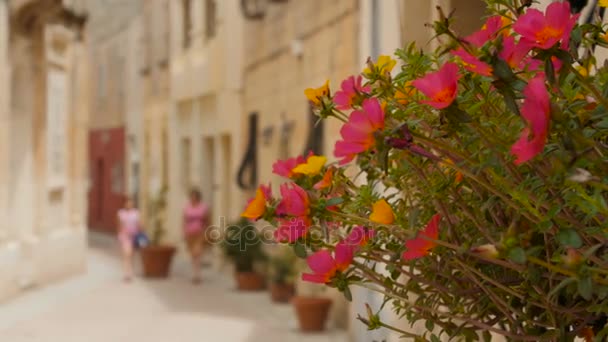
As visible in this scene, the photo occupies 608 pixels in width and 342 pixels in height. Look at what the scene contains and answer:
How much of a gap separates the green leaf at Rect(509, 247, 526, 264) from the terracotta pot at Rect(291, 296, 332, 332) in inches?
306

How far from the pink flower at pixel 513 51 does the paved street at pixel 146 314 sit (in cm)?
706

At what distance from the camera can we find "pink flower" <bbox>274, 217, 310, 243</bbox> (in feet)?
5.26

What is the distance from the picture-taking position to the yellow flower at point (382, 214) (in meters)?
1.58

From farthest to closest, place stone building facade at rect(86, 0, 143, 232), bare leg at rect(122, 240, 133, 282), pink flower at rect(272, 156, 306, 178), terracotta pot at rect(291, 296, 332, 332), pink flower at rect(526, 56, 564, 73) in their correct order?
stone building facade at rect(86, 0, 143, 232), bare leg at rect(122, 240, 133, 282), terracotta pot at rect(291, 296, 332, 332), pink flower at rect(272, 156, 306, 178), pink flower at rect(526, 56, 564, 73)

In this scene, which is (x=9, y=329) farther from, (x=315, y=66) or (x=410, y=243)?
(x=410, y=243)

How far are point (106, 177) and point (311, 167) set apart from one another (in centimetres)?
2446

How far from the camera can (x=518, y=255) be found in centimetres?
124

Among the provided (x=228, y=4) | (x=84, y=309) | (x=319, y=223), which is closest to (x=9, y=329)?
(x=84, y=309)

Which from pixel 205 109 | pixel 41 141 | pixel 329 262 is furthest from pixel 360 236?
pixel 205 109

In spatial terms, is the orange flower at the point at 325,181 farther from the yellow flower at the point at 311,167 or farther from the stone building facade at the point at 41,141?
the stone building facade at the point at 41,141

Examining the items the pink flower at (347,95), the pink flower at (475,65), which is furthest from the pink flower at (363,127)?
the pink flower at (347,95)

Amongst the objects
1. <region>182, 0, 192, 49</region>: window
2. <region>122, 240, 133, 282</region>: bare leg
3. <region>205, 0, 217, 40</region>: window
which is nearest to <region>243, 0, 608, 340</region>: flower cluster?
<region>122, 240, 133, 282</region>: bare leg

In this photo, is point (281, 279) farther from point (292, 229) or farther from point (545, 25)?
point (545, 25)

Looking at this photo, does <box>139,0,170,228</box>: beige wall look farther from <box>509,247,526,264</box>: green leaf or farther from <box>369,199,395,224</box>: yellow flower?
<box>509,247,526,264</box>: green leaf
